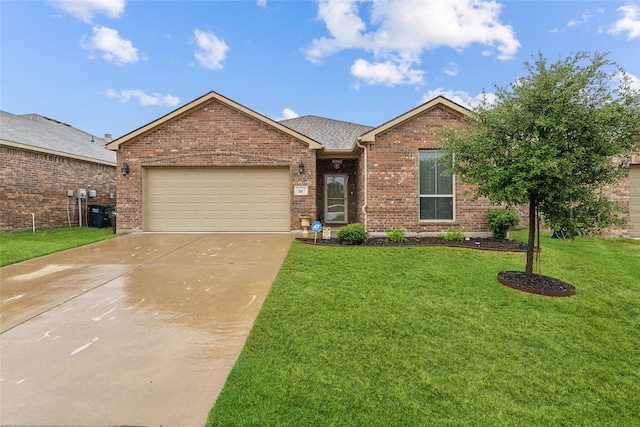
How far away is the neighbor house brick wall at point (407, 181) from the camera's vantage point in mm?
9297

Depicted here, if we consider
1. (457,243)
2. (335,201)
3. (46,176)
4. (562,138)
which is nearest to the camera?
(562,138)

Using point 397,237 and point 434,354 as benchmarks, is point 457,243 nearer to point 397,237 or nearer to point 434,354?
point 397,237

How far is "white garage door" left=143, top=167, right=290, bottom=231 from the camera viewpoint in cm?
1068

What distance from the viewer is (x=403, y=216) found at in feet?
30.7

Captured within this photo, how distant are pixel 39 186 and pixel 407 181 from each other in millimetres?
14439

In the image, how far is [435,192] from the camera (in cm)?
937

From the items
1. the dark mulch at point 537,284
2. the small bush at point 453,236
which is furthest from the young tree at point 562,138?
the small bush at point 453,236

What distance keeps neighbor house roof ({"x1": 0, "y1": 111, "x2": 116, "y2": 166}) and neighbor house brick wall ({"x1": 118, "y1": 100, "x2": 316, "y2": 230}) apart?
286cm

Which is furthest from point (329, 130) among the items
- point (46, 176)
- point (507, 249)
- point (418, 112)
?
point (46, 176)

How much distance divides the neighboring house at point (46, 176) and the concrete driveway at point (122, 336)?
778 centimetres

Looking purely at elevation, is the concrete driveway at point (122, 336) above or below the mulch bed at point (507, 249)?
below

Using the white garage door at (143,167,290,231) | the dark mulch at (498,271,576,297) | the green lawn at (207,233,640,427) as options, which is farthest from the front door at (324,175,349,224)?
the dark mulch at (498,271,576,297)

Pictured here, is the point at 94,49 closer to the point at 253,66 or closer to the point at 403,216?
the point at 253,66

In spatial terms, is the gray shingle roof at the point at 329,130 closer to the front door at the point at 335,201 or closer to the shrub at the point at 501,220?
the front door at the point at 335,201
